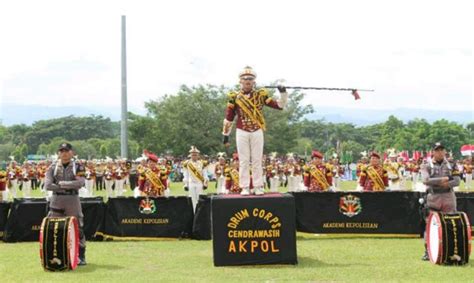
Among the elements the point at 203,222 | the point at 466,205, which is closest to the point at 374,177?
the point at 466,205

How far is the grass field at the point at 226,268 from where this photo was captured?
9883 millimetres

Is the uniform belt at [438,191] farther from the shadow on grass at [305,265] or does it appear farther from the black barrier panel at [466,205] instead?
the black barrier panel at [466,205]

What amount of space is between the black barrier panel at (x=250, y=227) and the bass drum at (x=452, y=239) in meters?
2.04

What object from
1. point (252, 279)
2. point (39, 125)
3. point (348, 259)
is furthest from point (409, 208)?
point (39, 125)

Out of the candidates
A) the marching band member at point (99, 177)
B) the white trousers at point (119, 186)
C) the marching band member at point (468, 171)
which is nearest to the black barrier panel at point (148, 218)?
the white trousers at point (119, 186)

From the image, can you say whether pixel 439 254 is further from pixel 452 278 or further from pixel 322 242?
pixel 322 242

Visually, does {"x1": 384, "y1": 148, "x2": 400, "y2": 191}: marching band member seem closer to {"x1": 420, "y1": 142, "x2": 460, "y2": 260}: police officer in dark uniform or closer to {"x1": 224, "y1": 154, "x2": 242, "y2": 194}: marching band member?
{"x1": 224, "y1": 154, "x2": 242, "y2": 194}: marching band member

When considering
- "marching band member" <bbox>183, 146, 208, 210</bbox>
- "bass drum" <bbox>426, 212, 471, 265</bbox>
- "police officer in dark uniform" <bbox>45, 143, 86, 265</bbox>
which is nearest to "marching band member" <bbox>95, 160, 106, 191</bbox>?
"marching band member" <bbox>183, 146, 208, 210</bbox>

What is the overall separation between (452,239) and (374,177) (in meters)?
6.16

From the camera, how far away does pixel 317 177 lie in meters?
17.5

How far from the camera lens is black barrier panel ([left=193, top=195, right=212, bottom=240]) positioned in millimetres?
14828

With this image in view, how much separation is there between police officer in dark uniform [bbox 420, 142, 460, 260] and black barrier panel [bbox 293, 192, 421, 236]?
10.1 ft

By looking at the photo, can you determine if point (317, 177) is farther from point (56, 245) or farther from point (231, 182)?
point (56, 245)

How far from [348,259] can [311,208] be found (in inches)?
135
